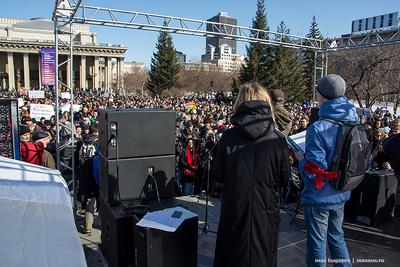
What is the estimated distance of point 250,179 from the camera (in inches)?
114

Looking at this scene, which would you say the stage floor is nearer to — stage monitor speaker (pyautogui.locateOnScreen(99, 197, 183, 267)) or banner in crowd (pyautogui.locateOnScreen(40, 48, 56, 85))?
stage monitor speaker (pyautogui.locateOnScreen(99, 197, 183, 267))

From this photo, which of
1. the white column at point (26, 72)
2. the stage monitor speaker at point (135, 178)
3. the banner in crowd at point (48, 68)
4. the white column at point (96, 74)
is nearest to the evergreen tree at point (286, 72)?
the banner in crowd at point (48, 68)

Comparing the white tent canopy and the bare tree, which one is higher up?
the bare tree

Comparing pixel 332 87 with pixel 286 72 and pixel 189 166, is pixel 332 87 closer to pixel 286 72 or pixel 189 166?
pixel 189 166

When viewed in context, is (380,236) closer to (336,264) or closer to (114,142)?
(336,264)

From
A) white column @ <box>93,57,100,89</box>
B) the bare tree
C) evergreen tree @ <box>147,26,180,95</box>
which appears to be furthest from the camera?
white column @ <box>93,57,100,89</box>

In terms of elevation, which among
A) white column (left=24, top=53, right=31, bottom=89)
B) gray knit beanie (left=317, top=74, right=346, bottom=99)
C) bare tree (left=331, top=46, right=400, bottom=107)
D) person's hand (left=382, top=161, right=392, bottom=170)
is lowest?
person's hand (left=382, top=161, right=392, bottom=170)

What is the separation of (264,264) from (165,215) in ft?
3.26

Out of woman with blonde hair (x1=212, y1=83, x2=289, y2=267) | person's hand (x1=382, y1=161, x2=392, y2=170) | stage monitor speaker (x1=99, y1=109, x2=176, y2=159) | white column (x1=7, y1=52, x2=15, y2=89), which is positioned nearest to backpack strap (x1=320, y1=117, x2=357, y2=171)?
woman with blonde hair (x1=212, y1=83, x2=289, y2=267)

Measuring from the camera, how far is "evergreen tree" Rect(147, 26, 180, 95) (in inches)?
2256

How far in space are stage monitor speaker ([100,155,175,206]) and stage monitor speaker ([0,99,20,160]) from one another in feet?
8.61

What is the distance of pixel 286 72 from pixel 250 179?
133ft

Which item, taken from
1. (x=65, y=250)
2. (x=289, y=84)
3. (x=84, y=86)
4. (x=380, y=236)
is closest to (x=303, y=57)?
(x=289, y=84)

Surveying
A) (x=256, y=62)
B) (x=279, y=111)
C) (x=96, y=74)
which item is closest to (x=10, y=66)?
(x=96, y=74)
